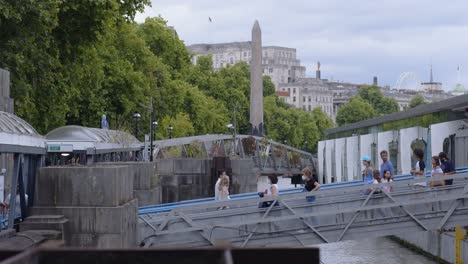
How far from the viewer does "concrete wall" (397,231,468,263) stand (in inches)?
1085

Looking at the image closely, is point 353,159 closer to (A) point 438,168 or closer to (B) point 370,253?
(B) point 370,253

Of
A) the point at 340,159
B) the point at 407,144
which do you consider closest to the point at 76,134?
the point at 407,144

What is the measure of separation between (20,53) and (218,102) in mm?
86634

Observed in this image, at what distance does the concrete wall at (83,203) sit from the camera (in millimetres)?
14805

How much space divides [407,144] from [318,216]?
Result: 21594mm

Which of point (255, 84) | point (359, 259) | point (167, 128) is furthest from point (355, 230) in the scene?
point (255, 84)

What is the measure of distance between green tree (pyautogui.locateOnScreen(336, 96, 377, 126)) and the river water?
144862mm

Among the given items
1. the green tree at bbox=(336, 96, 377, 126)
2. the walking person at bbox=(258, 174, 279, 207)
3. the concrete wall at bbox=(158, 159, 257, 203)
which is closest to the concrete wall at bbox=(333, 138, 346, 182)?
the concrete wall at bbox=(158, 159, 257, 203)

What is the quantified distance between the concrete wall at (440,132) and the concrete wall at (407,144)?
3775 mm

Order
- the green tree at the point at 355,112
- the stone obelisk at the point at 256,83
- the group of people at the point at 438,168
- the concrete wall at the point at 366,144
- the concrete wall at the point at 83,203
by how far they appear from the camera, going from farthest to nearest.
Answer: the green tree at the point at 355,112, the stone obelisk at the point at 256,83, the concrete wall at the point at 366,144, the group of people at the point at 438,168, the concrete wall at the point at 83,203

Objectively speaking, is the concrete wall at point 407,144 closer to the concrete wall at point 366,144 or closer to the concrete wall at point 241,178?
the concrete wall at point 366,144

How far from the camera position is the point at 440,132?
35938 mm

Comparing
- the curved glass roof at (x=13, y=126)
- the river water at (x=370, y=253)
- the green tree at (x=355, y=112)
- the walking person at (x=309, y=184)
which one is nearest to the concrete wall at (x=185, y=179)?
the river water at (x=370, y=253)

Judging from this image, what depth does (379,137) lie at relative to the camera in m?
48.5
